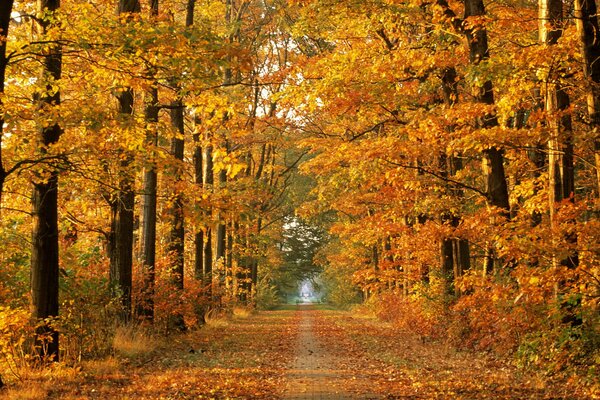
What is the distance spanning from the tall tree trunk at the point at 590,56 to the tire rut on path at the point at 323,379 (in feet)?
17.1

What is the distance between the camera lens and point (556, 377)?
1034 centimetres

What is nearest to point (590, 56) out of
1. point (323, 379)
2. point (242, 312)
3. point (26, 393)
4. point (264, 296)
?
point (323, 379)

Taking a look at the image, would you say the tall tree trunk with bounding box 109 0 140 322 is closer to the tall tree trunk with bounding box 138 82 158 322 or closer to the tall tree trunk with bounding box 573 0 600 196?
the tall tree trunk with bounding box 138 82 158 322

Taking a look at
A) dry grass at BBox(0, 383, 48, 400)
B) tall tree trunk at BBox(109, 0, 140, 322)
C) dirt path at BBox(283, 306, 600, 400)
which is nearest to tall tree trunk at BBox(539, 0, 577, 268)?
dirt path at BBox(283, 306, 600, 400)

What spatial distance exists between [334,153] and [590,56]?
10330 millimetres

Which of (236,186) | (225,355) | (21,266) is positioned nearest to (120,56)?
(21,266)

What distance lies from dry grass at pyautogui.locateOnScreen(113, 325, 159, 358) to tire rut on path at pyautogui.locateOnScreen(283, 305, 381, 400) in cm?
345

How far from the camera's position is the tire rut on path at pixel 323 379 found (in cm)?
950

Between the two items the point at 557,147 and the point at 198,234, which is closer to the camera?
the point at 557,147

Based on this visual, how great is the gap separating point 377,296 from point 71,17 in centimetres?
2790

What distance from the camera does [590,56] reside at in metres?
10.1

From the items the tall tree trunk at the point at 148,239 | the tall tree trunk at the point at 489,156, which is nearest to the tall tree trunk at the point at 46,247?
the tall tree trunk at the point at 148,239

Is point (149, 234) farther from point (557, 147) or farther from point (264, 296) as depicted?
point (264, 296)

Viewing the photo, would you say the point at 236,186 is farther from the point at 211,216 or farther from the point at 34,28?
the point at 34,28
